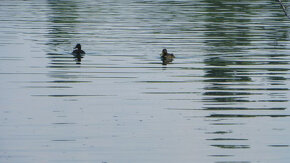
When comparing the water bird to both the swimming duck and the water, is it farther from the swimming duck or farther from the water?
the swimming duck

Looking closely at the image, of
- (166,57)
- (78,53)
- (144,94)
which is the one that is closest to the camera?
(144,94)

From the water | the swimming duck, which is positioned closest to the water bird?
the water

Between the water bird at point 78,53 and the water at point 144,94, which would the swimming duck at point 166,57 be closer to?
the water at point 144,94

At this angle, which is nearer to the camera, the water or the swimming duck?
the water

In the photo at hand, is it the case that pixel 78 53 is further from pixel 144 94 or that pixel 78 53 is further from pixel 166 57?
pixel 144 94

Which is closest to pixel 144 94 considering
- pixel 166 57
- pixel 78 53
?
pixel 166 57

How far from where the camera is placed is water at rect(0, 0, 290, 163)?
16141mm

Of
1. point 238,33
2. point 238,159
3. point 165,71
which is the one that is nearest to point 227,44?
point 238,33

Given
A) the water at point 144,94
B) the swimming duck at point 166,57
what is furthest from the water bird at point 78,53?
the swimming duck at point 166,57

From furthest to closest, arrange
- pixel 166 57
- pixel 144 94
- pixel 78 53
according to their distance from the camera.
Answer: pixel 78 53
pixel 166 57
pixel 144 94

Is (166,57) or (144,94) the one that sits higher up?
(144,94)

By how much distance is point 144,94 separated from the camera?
2239cm

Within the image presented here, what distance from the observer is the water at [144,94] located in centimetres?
1614

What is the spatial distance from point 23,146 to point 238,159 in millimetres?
3697
